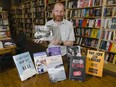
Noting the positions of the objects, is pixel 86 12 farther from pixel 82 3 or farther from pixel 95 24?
pixel 95 24

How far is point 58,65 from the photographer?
3.93ft

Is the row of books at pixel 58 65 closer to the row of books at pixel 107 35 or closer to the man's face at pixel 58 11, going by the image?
the man's face at pixel 58 11

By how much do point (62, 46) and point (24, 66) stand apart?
0.64 meters

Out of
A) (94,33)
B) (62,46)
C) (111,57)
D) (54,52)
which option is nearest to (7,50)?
(62,46)

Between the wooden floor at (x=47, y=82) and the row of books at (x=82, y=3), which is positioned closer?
the wooden floor at (x=47, y=82)

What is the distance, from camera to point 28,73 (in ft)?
4.03

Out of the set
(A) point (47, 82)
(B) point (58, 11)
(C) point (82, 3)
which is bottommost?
(A) point (47, 82)

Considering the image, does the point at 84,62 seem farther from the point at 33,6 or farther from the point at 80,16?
the point at 33,6

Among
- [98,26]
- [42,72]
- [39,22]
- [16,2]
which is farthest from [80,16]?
[16,2]

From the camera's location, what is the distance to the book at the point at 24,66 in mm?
1183

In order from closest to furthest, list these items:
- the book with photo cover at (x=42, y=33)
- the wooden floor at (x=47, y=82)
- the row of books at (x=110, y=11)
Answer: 1. the wooden floor at (x=47, y=82)
2. the book with photo cover at (x=42, y=33)
3. the row of books at (x=110, y=11)

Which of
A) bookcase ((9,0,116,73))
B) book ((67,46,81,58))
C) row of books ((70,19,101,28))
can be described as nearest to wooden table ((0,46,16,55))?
bookcase ((9,0,116,73))

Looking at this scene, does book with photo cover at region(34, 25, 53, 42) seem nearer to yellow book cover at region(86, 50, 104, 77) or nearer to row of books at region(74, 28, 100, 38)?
yellow book cover at region(86, 50, 104, 77)

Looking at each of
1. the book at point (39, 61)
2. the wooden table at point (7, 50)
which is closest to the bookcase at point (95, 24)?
the book at point (39, 61)
